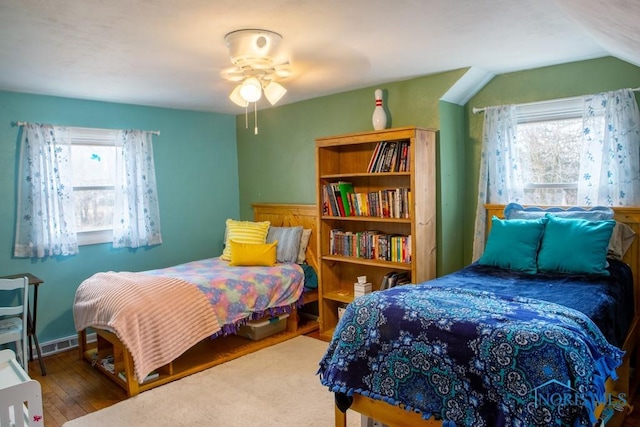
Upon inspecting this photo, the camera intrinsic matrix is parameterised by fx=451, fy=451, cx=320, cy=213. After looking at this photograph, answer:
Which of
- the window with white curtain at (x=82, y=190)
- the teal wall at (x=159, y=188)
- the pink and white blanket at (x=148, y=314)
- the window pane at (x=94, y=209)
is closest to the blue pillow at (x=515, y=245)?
the pink and white blanket at (x=148, y=314)

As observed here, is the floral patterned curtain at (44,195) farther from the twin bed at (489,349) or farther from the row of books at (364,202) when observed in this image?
the row of books at (364,202)

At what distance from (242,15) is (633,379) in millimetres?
3266

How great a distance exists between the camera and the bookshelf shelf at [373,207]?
3.41 metres

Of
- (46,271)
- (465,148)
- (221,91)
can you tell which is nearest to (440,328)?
(465,148)

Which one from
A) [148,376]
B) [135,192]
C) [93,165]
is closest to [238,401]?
[148,376]

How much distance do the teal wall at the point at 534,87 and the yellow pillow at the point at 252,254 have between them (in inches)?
68.2

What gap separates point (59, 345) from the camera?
13.0 feet

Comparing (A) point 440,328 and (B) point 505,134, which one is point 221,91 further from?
(A) point 440,328

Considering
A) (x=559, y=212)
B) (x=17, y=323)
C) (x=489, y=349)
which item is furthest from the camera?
(x=17, y=323)

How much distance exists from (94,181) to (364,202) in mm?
2545

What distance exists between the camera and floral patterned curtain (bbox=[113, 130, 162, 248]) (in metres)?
4.29

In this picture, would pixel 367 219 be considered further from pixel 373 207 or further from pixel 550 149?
pixel 550 149

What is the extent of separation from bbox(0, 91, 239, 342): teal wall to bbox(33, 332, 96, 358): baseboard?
2.0 inches

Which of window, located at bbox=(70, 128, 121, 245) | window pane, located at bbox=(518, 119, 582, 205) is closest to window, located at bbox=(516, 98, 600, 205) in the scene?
window pane, located at bbox=(518, 119, 582, 205)
